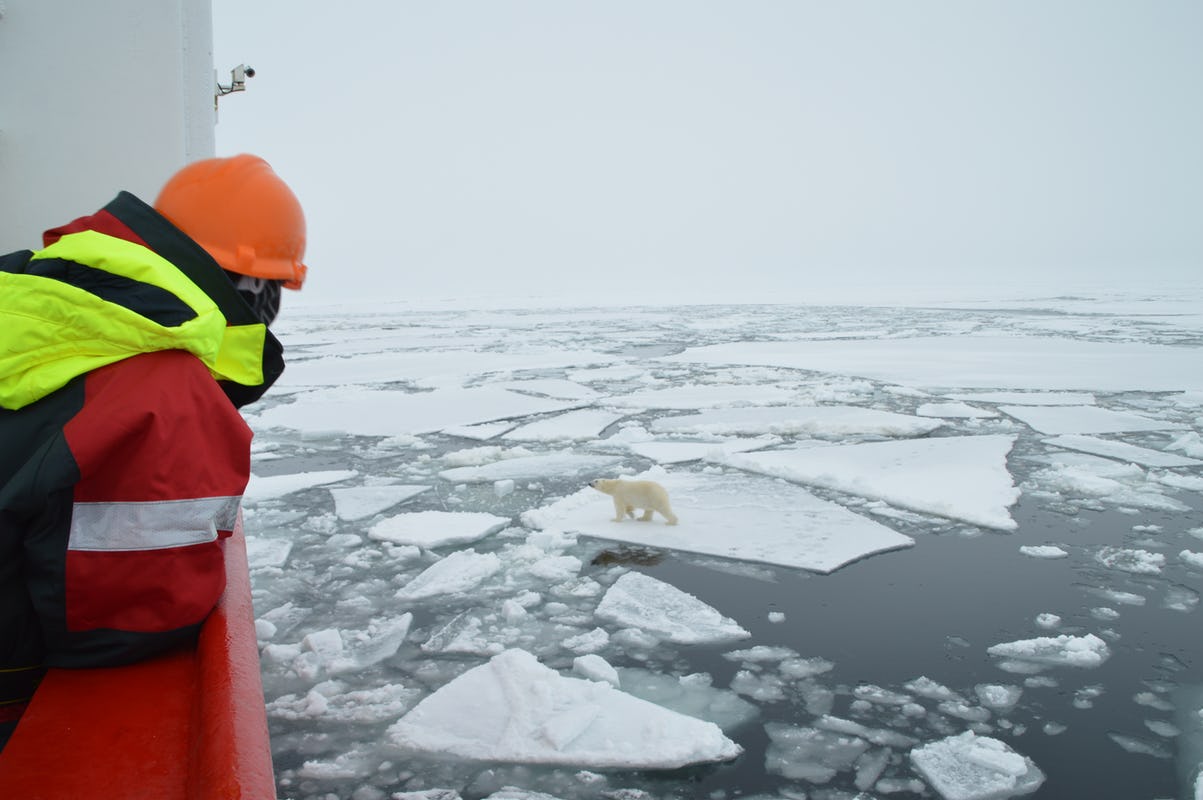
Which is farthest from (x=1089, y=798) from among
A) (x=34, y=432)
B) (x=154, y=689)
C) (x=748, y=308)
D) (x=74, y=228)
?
(x=748, y=308)

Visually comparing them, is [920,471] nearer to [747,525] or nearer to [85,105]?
[747,525]

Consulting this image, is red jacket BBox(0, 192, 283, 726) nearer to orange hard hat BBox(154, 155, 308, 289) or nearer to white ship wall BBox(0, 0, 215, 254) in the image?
orange hard hat BBox(154, 155, 308, 289)

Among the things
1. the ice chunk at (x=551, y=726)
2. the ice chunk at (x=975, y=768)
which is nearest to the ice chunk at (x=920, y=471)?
the ice chunk at (x=975, y=768)

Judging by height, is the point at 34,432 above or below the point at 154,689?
above

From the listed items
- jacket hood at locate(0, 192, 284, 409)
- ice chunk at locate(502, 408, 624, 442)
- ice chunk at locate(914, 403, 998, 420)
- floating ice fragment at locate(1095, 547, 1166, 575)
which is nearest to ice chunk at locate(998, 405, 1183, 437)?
ice chunk at locate(914, 403, 998, 420)

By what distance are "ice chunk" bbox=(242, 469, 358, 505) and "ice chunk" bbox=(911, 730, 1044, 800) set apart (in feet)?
9.84

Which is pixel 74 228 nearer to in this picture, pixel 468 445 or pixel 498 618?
pixel 498 618

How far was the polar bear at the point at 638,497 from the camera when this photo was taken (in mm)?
3224

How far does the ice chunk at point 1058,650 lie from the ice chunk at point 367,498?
8.02ft

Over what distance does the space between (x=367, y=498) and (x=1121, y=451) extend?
405 cm

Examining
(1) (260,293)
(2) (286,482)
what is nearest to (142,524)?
(1) (260,293)

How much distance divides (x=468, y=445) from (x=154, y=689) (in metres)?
3.75

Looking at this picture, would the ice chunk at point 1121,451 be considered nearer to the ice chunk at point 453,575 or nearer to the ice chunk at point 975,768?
the ice chunk at point 975,768

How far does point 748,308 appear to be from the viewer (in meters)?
21.2
